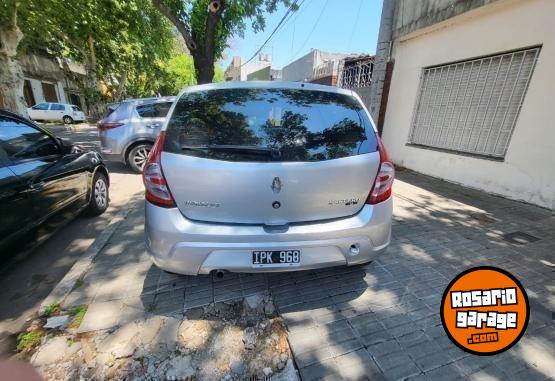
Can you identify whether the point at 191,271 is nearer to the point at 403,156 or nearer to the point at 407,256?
the point at 407,256

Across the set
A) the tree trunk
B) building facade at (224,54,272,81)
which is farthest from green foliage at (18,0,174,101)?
building facade at (224,54,272,81)

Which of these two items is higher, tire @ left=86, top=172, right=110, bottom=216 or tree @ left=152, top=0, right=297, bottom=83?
tree @ left=152, top=0, right=297, bottom=83

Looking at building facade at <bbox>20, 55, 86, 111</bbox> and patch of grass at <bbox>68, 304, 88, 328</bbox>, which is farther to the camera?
building facade at <bbox>20, 55, 86, 111</bbox>

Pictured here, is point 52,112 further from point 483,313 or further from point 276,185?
point 483,313

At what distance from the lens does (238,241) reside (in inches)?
74.9

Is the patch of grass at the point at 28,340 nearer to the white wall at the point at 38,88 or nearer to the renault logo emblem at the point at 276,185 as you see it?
the renault logo emblem at the point at 276,185

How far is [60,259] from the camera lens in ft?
10.3

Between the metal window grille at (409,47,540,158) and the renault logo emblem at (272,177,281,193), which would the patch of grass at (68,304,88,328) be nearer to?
the renault logo emblem at (272,177,281,193)

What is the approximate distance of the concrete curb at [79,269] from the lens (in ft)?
7.93

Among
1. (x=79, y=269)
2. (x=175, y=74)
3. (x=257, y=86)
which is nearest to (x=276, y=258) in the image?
(x=257, y=86)

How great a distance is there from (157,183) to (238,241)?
677 mm

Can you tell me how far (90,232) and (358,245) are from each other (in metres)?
3.50

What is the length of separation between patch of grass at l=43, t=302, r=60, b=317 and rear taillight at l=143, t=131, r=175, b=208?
1.32m

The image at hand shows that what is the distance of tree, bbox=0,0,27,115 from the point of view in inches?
328
